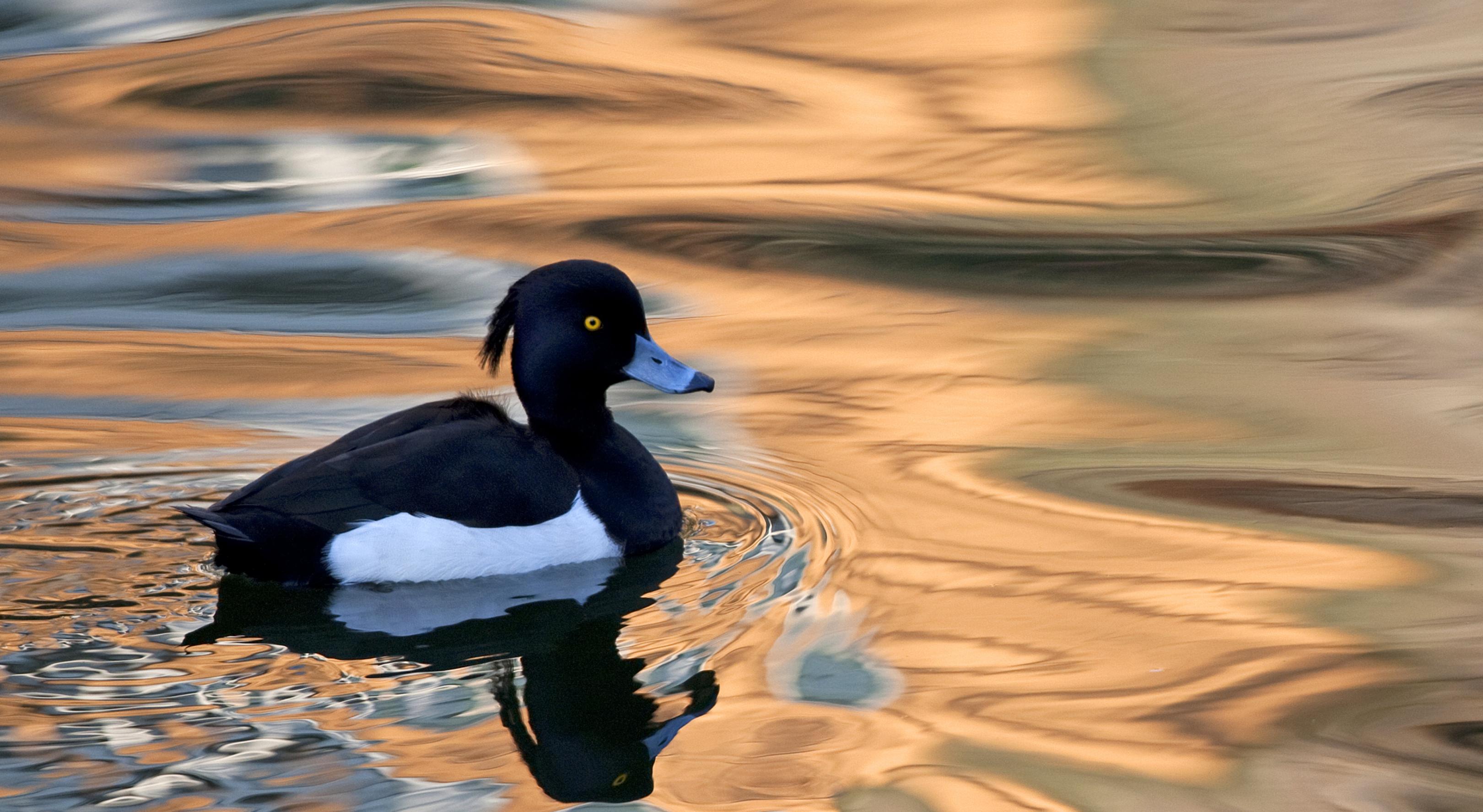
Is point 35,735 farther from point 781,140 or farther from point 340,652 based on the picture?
point 781,140

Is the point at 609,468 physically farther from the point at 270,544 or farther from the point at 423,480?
the point at 270,544

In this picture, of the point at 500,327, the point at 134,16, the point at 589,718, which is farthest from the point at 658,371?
the point at 134,16

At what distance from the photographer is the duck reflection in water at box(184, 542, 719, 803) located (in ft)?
13.3

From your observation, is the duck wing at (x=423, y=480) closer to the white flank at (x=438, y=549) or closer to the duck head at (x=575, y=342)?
the white flank at (x=438, y=549)

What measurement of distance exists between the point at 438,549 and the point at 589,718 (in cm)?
89

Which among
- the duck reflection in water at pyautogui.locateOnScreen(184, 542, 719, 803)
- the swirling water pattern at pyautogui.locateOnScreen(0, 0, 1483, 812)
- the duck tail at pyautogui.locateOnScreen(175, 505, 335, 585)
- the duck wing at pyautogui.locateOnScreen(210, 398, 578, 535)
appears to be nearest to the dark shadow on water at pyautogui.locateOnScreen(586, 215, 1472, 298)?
the swirling water pattern at pyautogui.locateOnScreen(0, 0, 1483, 812)

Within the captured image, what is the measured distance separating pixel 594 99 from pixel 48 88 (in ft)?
9.33

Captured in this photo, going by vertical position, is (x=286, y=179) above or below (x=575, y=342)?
above

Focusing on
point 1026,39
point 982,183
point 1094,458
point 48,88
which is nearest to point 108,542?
point 1094,458

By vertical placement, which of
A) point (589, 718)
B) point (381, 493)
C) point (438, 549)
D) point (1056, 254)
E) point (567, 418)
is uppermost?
point (1056, 254)

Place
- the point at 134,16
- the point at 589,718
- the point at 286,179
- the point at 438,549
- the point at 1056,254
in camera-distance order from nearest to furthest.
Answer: the point at 589,718
the point at 438,549
the point at 1056,254
the point at 286,179
the point at 134,16

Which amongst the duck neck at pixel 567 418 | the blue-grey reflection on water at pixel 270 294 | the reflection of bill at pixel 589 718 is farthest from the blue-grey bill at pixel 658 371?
the blue-grey reflection on water at pixel 270 294

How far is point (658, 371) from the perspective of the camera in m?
5.30

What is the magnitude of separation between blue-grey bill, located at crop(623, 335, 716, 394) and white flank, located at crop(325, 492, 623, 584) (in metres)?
0.49
